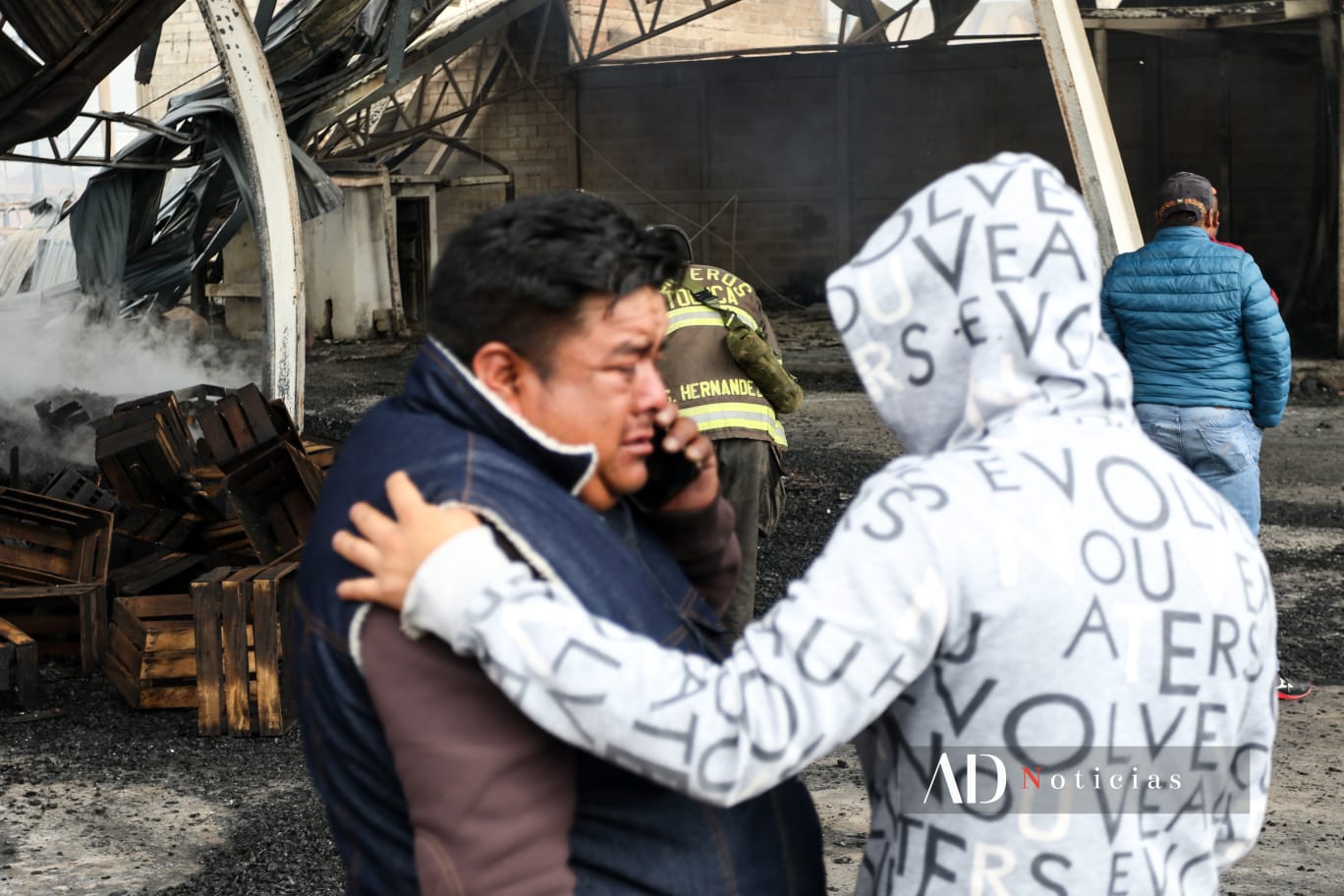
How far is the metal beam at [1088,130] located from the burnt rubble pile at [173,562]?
4336mm

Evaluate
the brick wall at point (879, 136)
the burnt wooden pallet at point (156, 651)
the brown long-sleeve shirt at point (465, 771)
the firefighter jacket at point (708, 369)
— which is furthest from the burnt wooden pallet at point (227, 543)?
the brick wall at point (879, 136)

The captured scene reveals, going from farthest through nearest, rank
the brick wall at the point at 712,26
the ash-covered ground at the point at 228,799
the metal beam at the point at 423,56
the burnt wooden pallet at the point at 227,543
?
the brick wall at the point at 712,26, the metal beam at the point at 423,56, the burnt wooden pallet at the point at 227,543, the ash-covered ground at the point at 228,799

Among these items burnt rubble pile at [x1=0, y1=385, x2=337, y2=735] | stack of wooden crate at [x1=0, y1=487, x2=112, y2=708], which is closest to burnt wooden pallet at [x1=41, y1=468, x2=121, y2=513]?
burnt rubble pile at [x1=0, y1=385, x2=337, y2=735]

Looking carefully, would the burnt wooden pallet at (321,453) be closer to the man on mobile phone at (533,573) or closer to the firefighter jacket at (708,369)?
the firefighter jacket at (708,369)

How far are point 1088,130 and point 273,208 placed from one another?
4.53 m

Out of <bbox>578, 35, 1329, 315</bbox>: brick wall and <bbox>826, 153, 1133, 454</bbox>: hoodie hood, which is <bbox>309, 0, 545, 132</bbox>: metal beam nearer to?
<bbox>578, 35, 1329, 315</bbox>: brick wall

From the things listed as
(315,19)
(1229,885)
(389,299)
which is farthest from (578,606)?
(389,299)

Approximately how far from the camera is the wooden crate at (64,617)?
5539 mm

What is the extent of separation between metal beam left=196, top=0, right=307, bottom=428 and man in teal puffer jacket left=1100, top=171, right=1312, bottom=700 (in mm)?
4588

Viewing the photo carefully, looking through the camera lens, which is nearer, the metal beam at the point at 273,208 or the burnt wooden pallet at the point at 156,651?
the burnt wooden pallet at the point at 156,651

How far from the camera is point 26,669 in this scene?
17.0 feet

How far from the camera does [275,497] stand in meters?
5.83

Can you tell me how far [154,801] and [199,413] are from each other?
228 centimetres

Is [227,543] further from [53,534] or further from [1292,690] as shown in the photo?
[1292,690]
